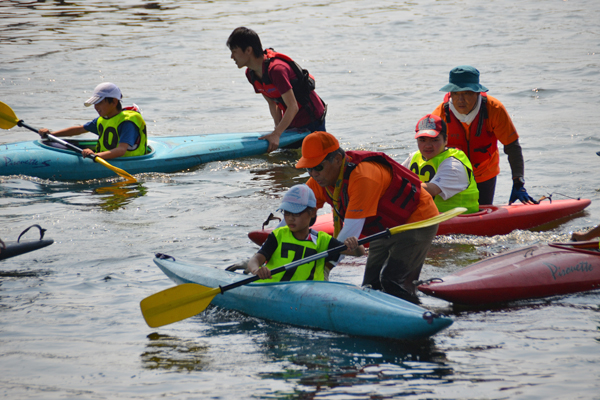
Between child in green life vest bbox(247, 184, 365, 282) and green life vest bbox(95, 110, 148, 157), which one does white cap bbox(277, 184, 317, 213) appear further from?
green life vest bbox(95, 110, 148, 157)

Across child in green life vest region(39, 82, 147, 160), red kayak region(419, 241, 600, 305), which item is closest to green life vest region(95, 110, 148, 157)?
child in green life vest region(39, 82, 147, 160)

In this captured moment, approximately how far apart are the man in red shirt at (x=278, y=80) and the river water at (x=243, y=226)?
75 cm

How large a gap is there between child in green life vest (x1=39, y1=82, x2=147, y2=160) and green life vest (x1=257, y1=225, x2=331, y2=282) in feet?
12.5

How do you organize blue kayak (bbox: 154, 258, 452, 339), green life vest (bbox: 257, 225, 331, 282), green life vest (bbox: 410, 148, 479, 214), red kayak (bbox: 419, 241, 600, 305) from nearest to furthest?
blue kayak (bbox: 154, 258, 452, 339) → green life vest (bbox: 257, 225, 331, 282) → red kayak (bbox: 419, 241, 600, 305) → green life vest (bbox: 410, 148, 479, 214)

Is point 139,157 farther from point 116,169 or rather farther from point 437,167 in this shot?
point 437,167

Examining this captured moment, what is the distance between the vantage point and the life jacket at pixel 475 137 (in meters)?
5.53

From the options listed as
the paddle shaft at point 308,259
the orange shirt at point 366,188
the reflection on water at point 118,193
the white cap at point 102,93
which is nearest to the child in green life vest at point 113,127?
the white cap at point 102,93

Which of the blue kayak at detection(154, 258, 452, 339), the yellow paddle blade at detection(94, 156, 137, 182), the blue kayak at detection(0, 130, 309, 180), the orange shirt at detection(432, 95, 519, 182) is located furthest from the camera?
the blue kayak at detection(0, 130, 309, 180)

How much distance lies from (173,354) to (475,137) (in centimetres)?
309

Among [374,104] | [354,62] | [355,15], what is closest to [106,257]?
[374,104]

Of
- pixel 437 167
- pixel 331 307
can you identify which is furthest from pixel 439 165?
pixel 331 307

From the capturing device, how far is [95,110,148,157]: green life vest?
24.6 feet

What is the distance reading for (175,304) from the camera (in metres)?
4.08

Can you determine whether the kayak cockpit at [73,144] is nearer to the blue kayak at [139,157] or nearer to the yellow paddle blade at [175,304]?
the blue kayak at [139,157]
